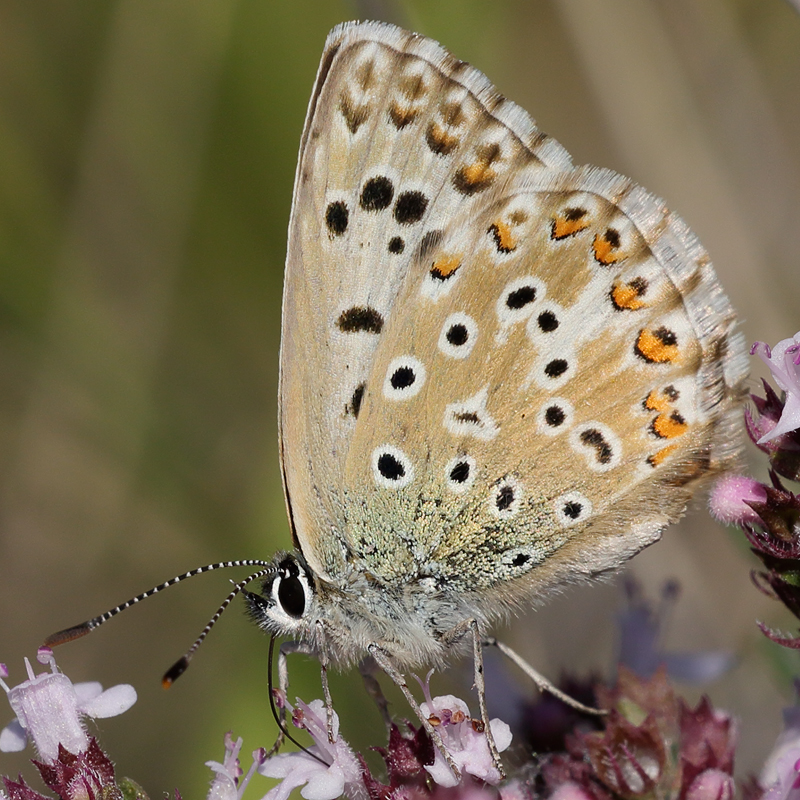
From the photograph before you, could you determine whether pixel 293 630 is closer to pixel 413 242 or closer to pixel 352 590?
pixel 352 590

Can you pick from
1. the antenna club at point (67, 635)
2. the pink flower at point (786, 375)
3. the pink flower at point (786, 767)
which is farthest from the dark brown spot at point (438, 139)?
the pink flower at point (786, 767)

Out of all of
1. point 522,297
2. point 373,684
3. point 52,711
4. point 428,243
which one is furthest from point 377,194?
point 52,711

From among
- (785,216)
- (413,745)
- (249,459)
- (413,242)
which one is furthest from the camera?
(249,459)

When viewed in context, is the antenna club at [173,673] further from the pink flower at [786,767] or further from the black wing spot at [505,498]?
the pink flower at [786,767]

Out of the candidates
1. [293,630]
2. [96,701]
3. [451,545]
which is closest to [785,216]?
[451,545]

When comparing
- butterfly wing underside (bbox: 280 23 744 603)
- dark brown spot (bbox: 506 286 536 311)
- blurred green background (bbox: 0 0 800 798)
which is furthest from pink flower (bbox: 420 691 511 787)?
blurred green background (bbox: 0 0 800 798)

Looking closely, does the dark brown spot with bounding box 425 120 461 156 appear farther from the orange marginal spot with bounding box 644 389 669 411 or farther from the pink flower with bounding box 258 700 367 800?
the pink flower with bounding box 258 700 367 800
